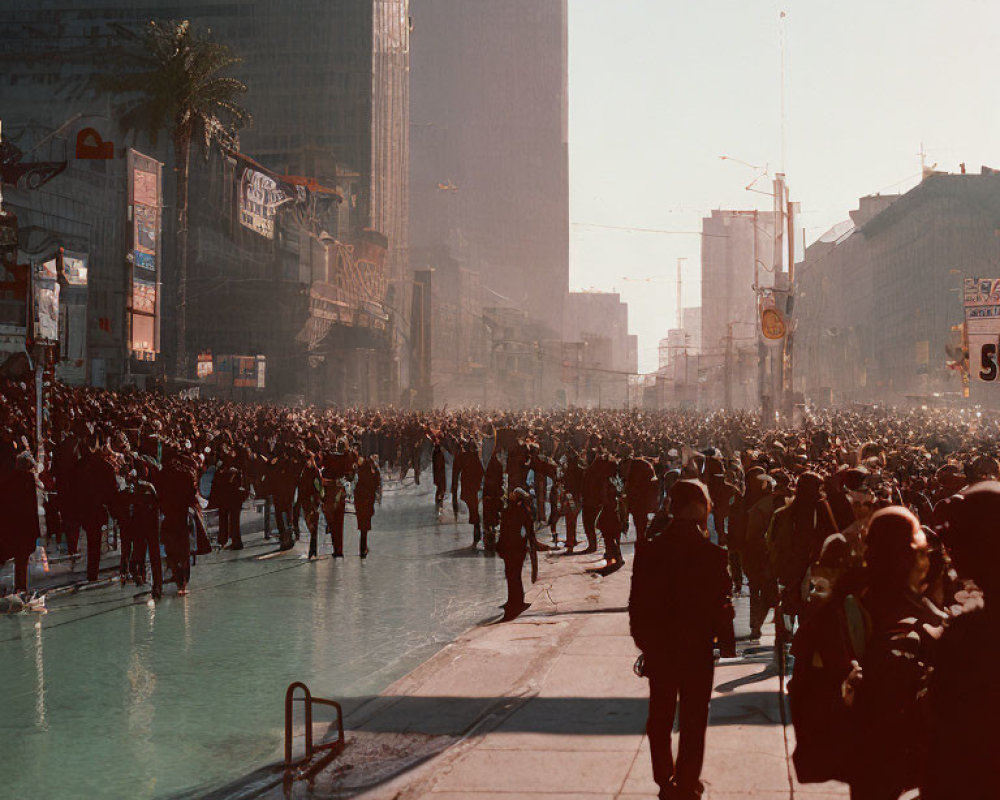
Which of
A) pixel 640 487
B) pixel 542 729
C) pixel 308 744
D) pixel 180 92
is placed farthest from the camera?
pixel 180 92

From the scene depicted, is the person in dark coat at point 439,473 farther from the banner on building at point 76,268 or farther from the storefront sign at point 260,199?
the storefront sign at point 260,199

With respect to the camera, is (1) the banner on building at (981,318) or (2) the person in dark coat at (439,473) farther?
(1) the banner on building at (981,318)

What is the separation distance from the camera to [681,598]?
554cm

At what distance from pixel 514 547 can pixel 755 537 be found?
3345mm

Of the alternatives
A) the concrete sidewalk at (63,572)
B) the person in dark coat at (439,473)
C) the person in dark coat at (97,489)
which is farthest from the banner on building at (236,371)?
the person in dark coat at (97,489)

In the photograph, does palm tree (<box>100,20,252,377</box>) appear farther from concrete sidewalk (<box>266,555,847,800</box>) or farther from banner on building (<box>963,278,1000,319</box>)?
concrete sidewalk (<box>266,555,847,800</box>)

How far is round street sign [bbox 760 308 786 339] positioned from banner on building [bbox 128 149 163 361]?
27420 millimetres

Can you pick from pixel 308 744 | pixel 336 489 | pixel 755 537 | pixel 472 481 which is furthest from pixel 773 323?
pixel 308 744

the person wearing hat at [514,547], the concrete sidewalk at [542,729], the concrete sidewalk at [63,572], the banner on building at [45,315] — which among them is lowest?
the concrete sidewalk at [63,572]

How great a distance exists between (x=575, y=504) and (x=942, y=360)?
337 feet

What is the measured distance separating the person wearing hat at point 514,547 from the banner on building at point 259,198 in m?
65.9

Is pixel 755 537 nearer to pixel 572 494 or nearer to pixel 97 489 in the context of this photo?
pixel 97 489

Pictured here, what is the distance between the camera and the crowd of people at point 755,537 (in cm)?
338

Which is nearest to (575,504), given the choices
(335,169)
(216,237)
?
(216,237)
